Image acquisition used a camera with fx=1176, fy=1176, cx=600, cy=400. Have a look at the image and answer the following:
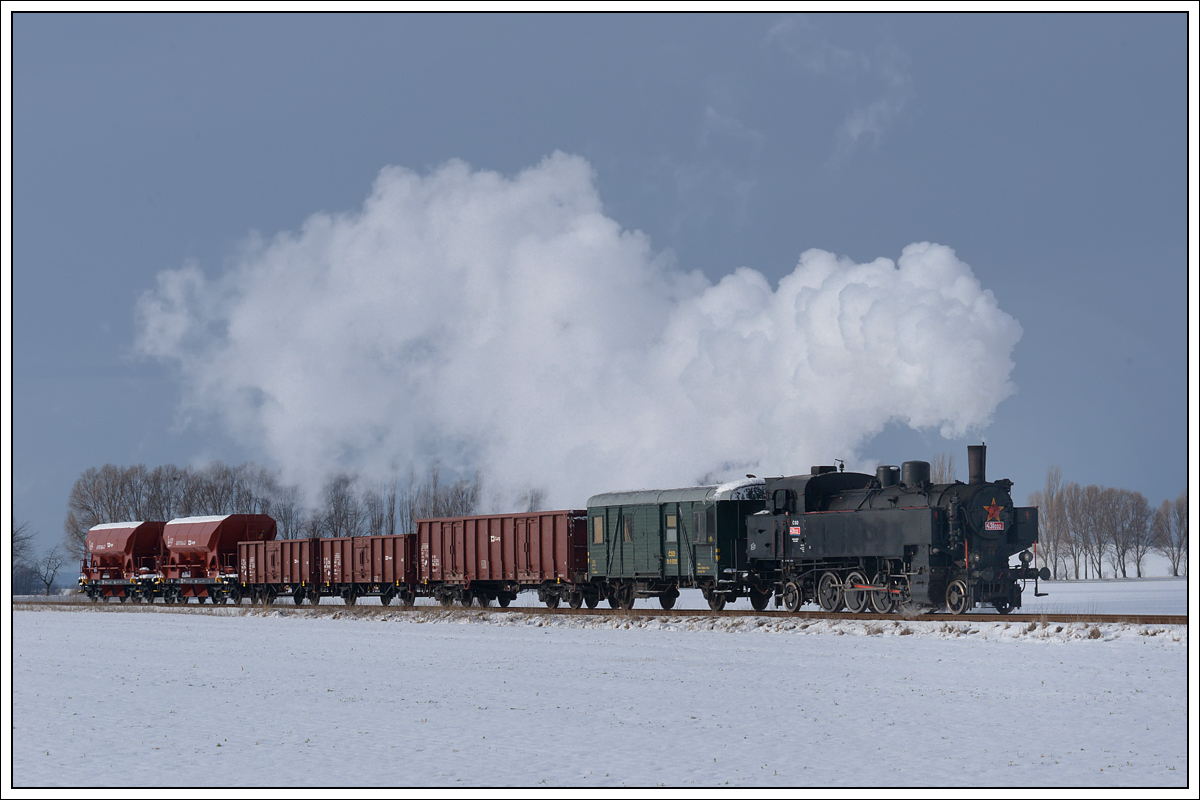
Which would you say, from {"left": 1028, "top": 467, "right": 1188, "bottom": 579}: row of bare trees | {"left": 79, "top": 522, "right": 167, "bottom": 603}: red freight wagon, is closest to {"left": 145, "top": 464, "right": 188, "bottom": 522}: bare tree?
{"left": 79, "top": 522, "right": 167, "bottom": 603}: red freight wagon

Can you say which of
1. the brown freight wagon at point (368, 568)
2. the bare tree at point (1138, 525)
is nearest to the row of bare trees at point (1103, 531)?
the bare tree at point (1138, 525)

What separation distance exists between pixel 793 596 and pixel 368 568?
54.6 ft

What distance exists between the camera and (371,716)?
529 inches

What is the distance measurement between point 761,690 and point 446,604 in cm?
2192

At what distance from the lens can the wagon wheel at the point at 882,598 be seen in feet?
83.1

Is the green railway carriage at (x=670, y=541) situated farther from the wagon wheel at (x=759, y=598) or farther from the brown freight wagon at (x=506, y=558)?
the brown freight wagon at (x=506, y=558)

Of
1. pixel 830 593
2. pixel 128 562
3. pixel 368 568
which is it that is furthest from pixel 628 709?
pixel 128 562

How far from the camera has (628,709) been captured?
45.7ft

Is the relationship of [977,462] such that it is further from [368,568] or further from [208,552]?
[208,552]

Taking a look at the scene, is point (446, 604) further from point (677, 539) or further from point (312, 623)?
point (677, 539)

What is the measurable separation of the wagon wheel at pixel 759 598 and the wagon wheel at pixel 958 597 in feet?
17.3

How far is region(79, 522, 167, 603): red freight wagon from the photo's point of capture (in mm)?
46250

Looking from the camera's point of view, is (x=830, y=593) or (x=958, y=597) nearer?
(x=958, y=597)

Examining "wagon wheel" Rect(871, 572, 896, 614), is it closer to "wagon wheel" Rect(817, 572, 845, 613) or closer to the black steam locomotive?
the black steam locomotive
